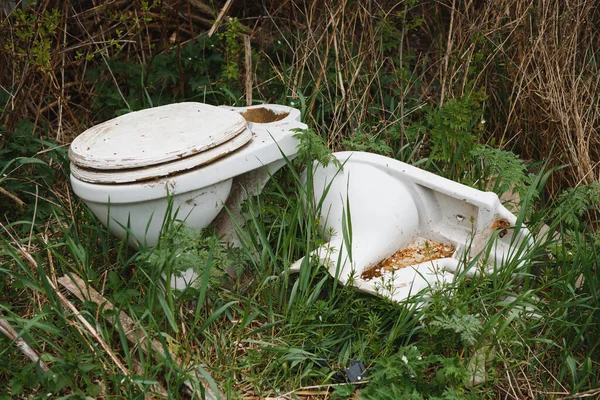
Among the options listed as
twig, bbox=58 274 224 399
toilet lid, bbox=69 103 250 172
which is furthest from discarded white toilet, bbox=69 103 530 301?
twig, bbox=58 274 224 399

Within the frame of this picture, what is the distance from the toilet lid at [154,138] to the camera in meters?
2.18

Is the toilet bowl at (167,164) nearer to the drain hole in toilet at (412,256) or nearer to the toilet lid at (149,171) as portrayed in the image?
the toilet lid at (149,171)

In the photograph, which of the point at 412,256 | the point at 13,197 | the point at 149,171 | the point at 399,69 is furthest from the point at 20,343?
the point at 399,69

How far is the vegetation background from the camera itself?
2.14 meters

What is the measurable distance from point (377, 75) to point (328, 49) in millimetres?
277

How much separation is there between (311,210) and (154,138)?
565 mm

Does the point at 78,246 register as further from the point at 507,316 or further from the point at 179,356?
the point at 507,316

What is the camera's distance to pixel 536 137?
3127 mm

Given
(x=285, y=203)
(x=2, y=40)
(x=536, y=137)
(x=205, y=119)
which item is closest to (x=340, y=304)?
(x=285, y=203)

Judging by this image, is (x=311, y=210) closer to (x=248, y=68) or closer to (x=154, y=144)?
(x=154, y=144)

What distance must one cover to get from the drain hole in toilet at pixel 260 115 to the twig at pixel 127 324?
0.82m

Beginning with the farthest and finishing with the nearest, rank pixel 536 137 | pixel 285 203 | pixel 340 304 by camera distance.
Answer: pixel 536 137 → pixel 285 203 → pixel 340 304

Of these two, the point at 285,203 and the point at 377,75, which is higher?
the point at 377,75

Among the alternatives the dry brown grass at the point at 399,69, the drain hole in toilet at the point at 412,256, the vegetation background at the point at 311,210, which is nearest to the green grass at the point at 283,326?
the vegetation background at the point at 311,210
